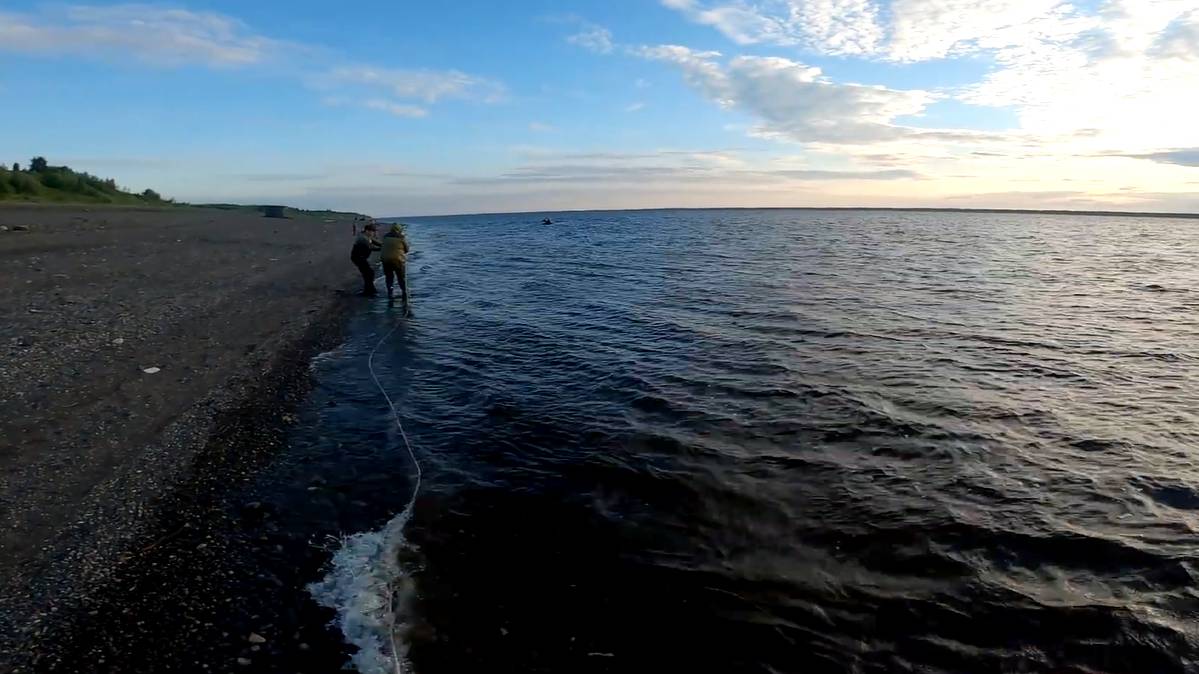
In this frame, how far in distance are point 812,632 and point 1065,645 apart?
7.29 ft

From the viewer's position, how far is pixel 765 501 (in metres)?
8.45

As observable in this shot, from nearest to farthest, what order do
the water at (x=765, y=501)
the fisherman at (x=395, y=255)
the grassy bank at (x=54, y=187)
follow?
the water at (x=765, y=501) < the fisherman at (x=395, y=255) < the grassy bank at (x=54, y=187)

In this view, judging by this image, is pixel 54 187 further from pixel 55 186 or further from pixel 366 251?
pixel 366 251

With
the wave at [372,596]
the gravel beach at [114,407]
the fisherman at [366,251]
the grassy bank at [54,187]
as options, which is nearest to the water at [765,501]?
the wave at [372,596]

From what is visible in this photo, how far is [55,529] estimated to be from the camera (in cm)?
643

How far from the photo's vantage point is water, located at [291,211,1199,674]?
5777mm

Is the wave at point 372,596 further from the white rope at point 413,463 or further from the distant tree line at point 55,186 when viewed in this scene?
the distant tree line at point 55,186

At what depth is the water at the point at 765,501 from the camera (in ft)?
19.0

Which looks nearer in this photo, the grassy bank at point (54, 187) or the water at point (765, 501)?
the water at point (765, 501)

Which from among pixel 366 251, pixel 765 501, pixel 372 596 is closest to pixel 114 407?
pixel 372 596

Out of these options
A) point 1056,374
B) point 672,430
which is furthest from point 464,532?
point 1056,374

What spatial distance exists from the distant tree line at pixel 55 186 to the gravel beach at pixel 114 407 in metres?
28.8

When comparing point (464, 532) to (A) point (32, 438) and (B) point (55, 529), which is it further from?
(A) point (32, 438)

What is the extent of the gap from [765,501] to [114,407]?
9553 millimetres
